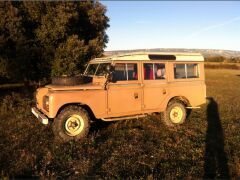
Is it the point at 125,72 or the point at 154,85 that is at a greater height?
the point at 125,72

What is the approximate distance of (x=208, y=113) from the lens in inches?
495

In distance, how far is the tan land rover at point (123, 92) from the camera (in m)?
7.95

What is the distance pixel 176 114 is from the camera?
10195 millimetres

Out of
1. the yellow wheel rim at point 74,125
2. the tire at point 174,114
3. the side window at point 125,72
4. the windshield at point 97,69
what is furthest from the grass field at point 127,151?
the windshield at point 97,69

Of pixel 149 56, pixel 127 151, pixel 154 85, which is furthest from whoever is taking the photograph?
pixel 154 85

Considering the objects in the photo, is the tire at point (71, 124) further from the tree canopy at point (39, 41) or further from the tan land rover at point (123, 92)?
the tree canopy at point (39, 41)

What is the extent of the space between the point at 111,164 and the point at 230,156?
285 centimetres

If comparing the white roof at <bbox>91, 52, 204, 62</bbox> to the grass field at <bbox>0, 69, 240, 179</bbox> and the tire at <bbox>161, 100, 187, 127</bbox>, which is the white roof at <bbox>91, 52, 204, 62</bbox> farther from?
the grass field at <bbox>0, 69, 240, 179</bbox>

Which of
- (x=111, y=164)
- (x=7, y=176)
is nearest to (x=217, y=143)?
(x=111, y=164)

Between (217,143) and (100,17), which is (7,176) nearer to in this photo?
(217,143)

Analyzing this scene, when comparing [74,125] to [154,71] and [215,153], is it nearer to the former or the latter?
[154,71]

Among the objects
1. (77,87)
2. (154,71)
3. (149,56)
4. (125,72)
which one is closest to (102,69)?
(125,72)

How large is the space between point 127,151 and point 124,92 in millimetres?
2082

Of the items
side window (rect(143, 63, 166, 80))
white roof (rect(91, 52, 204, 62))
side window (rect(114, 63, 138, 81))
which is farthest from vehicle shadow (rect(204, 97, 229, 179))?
side window (rect(114, 63, 138, 81))
